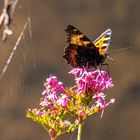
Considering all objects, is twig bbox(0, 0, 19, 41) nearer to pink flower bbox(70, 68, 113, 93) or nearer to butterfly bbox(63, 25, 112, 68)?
pink flower bbox(70, 68, 113, 93)

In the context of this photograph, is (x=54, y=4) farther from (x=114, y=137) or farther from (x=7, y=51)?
(x=114, y=137)

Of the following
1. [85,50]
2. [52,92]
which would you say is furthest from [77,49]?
[52,92]

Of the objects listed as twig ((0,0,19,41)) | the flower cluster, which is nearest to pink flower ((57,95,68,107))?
the flower cluster

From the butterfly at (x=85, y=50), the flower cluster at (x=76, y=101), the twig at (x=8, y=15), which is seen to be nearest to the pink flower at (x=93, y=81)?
the flower cluster at (x=76, y=101)

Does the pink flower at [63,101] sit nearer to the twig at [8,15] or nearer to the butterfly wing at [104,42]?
the butterfly wing at [104,42]

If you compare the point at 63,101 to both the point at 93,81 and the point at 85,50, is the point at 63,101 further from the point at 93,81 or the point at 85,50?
the point at 85,50
